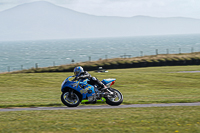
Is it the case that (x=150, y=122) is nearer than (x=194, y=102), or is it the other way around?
(x=150, y=122)

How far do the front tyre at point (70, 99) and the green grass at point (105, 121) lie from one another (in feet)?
2.13

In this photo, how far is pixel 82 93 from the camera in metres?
13.3

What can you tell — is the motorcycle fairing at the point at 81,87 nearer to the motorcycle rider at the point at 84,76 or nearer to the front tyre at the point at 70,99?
the motorcycle rider at the point at 84,76

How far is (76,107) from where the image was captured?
1382 centimetres

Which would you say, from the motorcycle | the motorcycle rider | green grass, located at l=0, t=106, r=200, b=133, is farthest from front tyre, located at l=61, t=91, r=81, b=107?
the motorcycle rider

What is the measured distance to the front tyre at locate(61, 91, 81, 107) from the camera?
13.4 meters

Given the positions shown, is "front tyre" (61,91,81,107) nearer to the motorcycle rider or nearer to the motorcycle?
the motorcycle

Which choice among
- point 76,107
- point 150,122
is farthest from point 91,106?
point 150,122

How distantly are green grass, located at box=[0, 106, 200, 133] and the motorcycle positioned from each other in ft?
2.11

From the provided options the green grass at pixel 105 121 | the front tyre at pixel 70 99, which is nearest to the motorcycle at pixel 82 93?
the front tyre at pixel 70 99

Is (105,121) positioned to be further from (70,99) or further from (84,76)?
(70,99)

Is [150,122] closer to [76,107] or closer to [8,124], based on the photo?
[76,107]

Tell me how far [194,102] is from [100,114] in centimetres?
639

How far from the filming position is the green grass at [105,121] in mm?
9906
